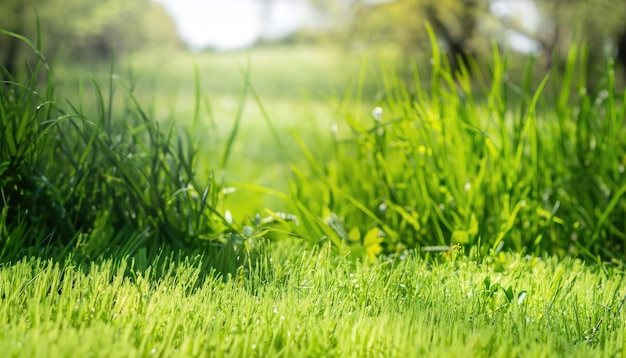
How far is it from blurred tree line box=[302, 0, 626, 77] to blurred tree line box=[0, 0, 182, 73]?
15.9ft

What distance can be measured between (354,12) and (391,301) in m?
13.6

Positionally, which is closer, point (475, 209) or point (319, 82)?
point (475, 209)

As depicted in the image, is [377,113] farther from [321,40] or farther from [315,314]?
[321,40]

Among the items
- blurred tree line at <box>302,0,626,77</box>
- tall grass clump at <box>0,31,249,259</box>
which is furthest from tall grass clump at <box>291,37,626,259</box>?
blurred tree line at <box>302,0,626,77</box>

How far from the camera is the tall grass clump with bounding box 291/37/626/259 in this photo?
9.04 feet

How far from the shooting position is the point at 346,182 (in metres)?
3.22

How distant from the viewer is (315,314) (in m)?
1.72

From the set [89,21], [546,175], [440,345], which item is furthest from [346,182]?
[89,21]

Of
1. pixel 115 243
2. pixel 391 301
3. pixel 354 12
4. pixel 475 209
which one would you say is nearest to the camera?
pixel 391 301

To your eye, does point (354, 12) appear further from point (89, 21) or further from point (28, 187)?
point (28, 187)

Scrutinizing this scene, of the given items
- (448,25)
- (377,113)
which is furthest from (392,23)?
(377,113)

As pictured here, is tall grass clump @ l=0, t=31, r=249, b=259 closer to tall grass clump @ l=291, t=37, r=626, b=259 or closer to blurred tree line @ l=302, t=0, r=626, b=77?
tall grass clump @ l=291, t=37, r=626, b=259

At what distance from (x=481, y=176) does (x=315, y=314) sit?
4.06 ft

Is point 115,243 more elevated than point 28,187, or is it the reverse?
point 28,187
